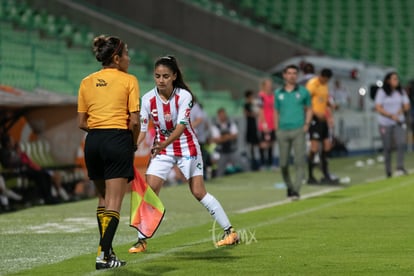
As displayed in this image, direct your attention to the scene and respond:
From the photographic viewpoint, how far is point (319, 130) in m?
24.6

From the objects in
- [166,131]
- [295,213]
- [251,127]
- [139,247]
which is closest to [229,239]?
[139,247]

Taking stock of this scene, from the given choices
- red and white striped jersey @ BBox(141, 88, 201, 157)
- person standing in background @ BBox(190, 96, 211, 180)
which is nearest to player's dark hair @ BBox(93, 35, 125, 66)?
red and white striped jersey @ BBox(141, 88, 201, 157)

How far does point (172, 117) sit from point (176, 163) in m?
0.61

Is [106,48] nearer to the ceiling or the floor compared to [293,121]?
nearer to the ceiling

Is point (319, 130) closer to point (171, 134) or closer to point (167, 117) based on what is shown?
point (167, 117)

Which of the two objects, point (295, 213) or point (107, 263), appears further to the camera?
point (295, 213)

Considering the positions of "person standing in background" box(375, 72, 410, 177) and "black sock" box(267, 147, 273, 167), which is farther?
"black sock" box(267, 147, 273, 167)

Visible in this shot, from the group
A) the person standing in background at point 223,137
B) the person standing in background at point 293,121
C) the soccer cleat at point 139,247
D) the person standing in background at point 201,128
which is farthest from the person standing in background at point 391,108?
the soccer cleat at point 139,247

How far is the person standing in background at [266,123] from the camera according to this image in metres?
30.0

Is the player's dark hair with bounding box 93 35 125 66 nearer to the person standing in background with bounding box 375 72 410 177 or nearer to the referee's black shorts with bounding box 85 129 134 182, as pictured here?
the referee's black shorts with bounding box 85 129 134 182

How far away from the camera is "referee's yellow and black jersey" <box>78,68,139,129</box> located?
1085 centimetres

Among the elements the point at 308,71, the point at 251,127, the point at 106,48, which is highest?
the point at 308,71

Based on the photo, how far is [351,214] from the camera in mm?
16719

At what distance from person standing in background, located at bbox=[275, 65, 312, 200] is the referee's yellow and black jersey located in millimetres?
9580
